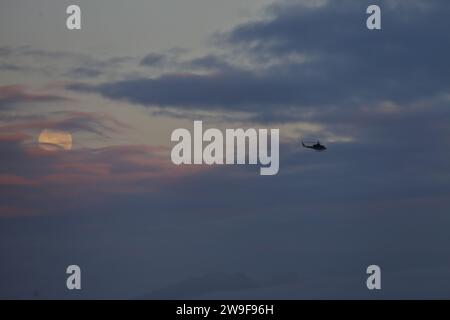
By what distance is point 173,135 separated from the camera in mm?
100625
